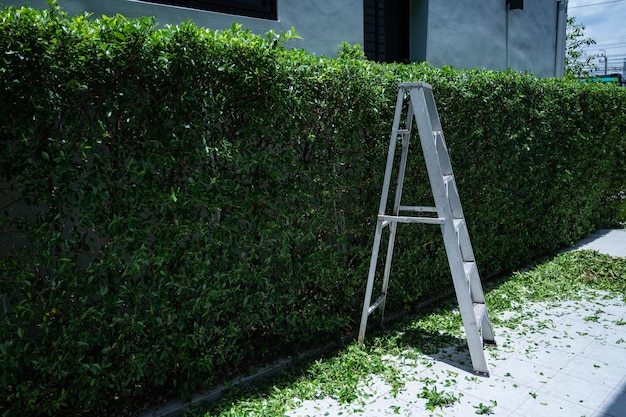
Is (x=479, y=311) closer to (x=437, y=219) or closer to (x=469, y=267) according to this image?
(x=469, y=267)

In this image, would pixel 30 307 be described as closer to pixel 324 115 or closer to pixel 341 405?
pixel 341 405

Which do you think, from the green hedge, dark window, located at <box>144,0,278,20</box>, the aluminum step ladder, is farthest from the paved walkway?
dark window, located at <box>144,0,278,20</box>

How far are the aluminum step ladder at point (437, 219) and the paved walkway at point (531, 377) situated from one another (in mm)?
247

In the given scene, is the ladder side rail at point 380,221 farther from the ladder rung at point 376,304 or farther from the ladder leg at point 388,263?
the ladder leg at point 388,263

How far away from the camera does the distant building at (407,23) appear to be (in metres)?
4.82

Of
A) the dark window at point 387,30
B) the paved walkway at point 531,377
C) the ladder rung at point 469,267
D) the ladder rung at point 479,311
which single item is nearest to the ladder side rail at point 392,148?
the ladder rung at point 469,267

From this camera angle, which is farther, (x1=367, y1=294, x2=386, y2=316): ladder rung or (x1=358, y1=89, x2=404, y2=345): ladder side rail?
(x1=367, y1=294, x2=386, y2=316): ladder rung

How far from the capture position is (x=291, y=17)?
5.63 metres

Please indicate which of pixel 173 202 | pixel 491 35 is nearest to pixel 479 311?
pixel 173 202

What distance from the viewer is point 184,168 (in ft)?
11.2

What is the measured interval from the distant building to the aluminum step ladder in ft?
6.08

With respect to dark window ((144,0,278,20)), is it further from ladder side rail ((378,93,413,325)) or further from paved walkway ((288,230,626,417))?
paved walkway ((288,230,626,417))

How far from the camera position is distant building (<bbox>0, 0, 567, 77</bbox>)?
4.82 metres

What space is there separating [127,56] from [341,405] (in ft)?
8.99
